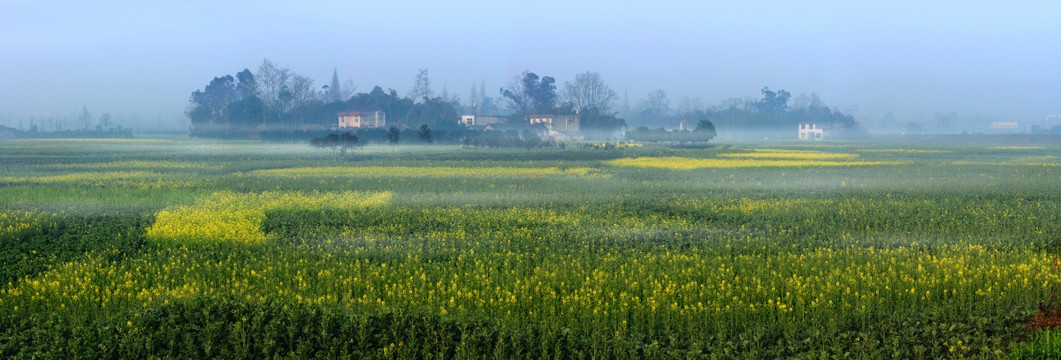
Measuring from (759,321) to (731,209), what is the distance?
42.5 feet

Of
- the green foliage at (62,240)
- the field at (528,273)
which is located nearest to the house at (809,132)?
the field at (528,273)

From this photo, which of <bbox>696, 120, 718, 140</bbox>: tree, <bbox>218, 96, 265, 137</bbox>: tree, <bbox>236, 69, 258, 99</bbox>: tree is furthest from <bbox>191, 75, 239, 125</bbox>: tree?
<bbox>696, 120, 718, 140</bbox>: tree

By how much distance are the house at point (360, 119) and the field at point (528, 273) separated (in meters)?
80.6

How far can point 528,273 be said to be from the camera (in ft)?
47.6

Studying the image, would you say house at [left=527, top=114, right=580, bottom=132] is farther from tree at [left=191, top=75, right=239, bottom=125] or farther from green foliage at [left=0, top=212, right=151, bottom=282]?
green foliage at [left=0, top=212, right=151, bottom=282]

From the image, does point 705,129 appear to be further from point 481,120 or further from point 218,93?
point 218,93

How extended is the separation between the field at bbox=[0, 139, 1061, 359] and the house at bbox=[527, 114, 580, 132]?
8474 cm

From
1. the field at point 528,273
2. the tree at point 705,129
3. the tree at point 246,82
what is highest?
the tree at point 246,82

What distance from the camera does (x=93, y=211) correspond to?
23047 mm

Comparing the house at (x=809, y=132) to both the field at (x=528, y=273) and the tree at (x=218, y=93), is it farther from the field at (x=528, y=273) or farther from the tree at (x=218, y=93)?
the field at (x=528, y=273)

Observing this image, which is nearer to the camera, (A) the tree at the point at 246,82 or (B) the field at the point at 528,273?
(B) the field at the point at 528,273

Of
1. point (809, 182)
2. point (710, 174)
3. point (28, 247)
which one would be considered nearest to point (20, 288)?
point (28, 247)

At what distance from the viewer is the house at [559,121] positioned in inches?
4522

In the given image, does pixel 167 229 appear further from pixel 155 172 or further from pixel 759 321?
pixel 155 172
